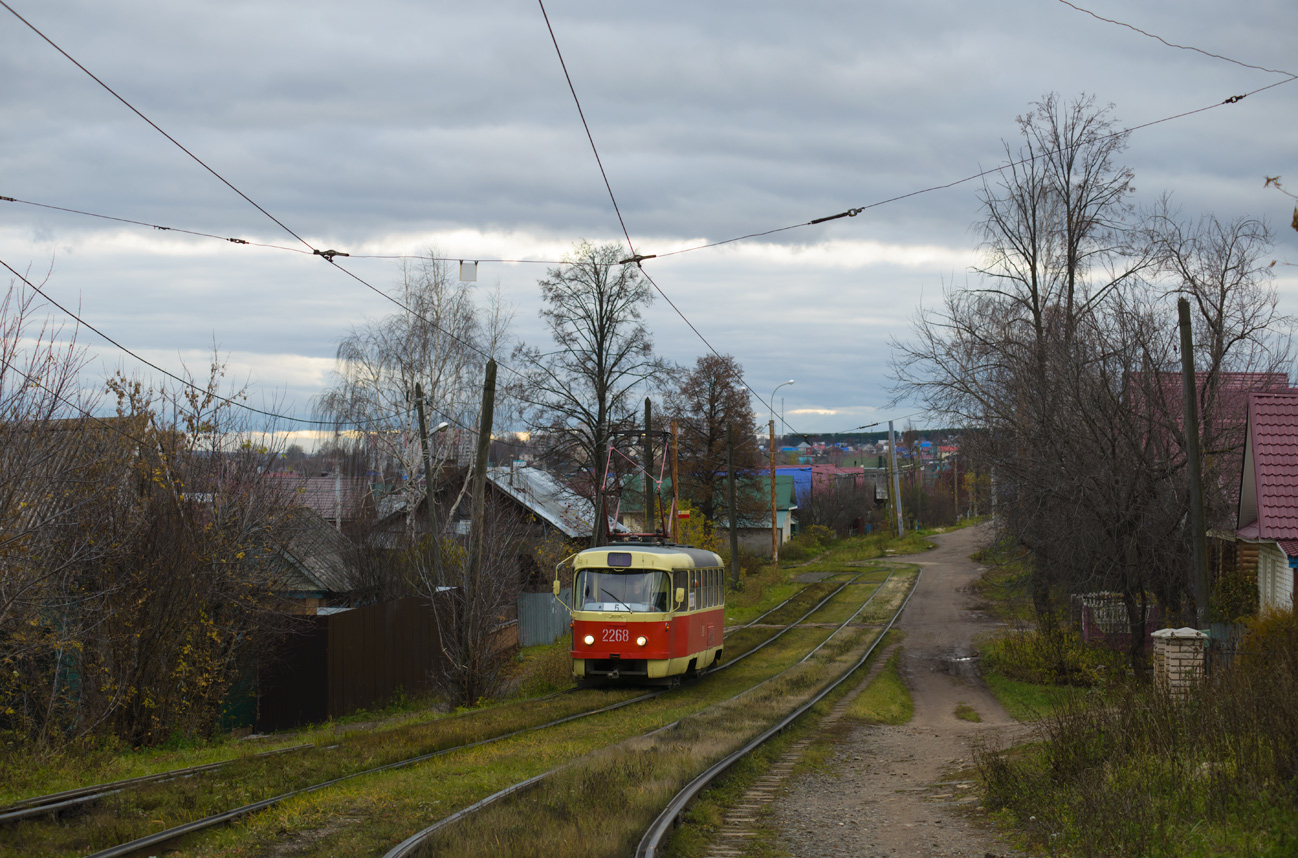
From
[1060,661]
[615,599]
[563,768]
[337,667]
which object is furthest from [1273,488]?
[337,667]

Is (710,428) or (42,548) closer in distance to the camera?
(42,548)

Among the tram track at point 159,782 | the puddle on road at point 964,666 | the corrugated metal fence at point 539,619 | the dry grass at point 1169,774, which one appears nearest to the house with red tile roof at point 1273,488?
the dry grass at point 1169,774

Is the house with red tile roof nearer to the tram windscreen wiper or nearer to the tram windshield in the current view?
the tram windshield

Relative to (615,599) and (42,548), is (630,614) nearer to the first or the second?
(615,599)

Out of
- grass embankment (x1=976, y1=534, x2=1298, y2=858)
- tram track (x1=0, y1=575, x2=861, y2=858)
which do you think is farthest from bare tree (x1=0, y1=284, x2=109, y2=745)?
grass embankment (x1=976, y1=534, x2=1298, y2=858)

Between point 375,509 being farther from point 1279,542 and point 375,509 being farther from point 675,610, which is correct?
point 1279,542

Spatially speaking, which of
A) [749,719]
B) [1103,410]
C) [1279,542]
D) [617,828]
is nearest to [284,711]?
[749,719]

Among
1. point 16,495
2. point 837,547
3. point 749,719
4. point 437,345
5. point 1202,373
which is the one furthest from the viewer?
point 837,547

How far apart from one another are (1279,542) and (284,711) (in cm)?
1777

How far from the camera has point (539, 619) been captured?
33.8m

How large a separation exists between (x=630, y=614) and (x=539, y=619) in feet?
49.5

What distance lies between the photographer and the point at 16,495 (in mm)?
10930

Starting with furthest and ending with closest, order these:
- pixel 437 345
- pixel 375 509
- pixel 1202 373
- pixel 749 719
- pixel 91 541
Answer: pixel 375 509 < pixel 437 345 < pixel 1202 373 < pixel 749 719 < pixel 91 541

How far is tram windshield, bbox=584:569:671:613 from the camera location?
19.5 m
